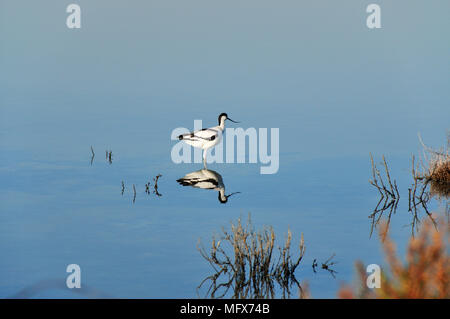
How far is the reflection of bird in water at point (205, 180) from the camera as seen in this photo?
1432 cm

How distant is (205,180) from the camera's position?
14.7 m

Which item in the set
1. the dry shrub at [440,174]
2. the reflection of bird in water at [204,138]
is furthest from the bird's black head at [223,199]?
the dry shrub at [440,174]

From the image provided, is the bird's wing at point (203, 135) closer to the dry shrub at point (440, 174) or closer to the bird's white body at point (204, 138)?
the bird's white body at point (204, 138)

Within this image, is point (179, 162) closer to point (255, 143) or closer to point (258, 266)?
point (255, 143)

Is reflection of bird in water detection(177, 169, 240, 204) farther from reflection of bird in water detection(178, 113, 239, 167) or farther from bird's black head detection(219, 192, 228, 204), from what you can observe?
reflection of bird in water detection(178, 113, 239, 167)

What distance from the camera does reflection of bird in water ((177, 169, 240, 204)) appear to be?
14320 millimetres

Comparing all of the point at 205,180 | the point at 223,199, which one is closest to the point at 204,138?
the point at 205,180

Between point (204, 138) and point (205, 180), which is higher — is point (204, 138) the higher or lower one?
the higher one

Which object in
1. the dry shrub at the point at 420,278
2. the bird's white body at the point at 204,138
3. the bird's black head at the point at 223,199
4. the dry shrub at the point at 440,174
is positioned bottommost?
the dry shrub at the point at 420,278

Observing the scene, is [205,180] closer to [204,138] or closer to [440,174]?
[204,138]
